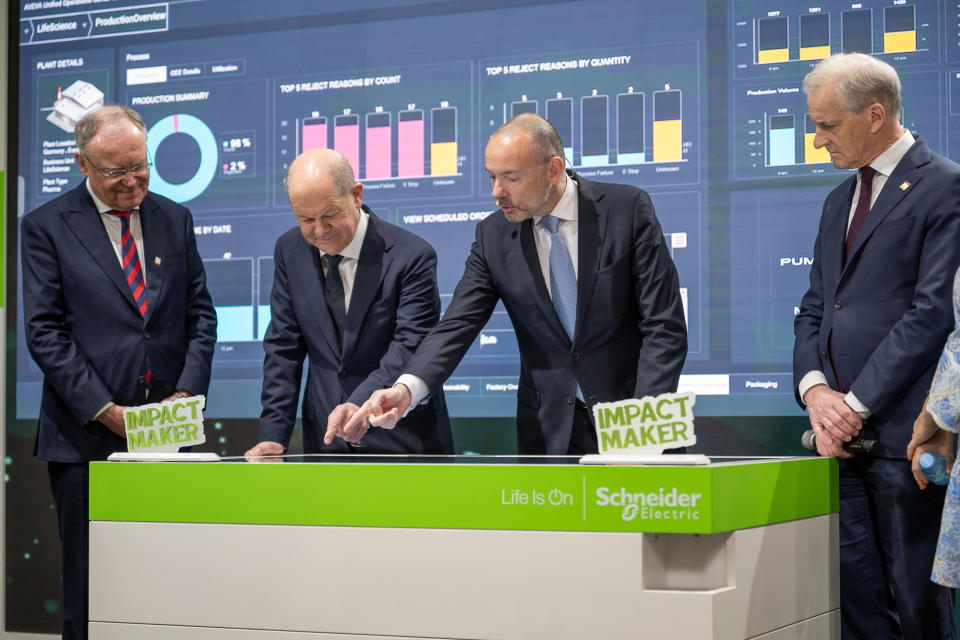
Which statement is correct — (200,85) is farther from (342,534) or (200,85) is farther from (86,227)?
(342,534)

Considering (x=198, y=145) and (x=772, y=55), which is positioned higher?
(x=772, y=55)

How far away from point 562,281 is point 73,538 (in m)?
1.75

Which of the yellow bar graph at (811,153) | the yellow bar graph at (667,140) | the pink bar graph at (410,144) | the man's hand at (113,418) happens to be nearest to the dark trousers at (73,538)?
the man's hand at (113,418)

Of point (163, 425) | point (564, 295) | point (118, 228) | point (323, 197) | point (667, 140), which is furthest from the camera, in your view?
point (667, 140)

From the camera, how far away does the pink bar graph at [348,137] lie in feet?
15.1

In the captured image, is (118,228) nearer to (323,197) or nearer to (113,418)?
(113,418)

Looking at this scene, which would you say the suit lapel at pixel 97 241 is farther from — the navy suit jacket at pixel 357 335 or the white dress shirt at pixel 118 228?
the navy suit jacket at pixel 357 335

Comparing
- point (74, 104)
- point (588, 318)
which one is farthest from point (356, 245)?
point (74, 104)

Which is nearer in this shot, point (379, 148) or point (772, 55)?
point (772, 55)

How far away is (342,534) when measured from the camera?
237 centimetres

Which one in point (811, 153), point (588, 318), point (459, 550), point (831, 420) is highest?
point (811, 153)

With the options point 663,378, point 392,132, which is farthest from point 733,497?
point 392,132

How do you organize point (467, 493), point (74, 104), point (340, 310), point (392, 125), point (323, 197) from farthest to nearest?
point (74, 104) < point (392, 125) < point (340, 310) < point (323, 197) < point (467, 493)

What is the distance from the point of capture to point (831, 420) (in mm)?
2863
